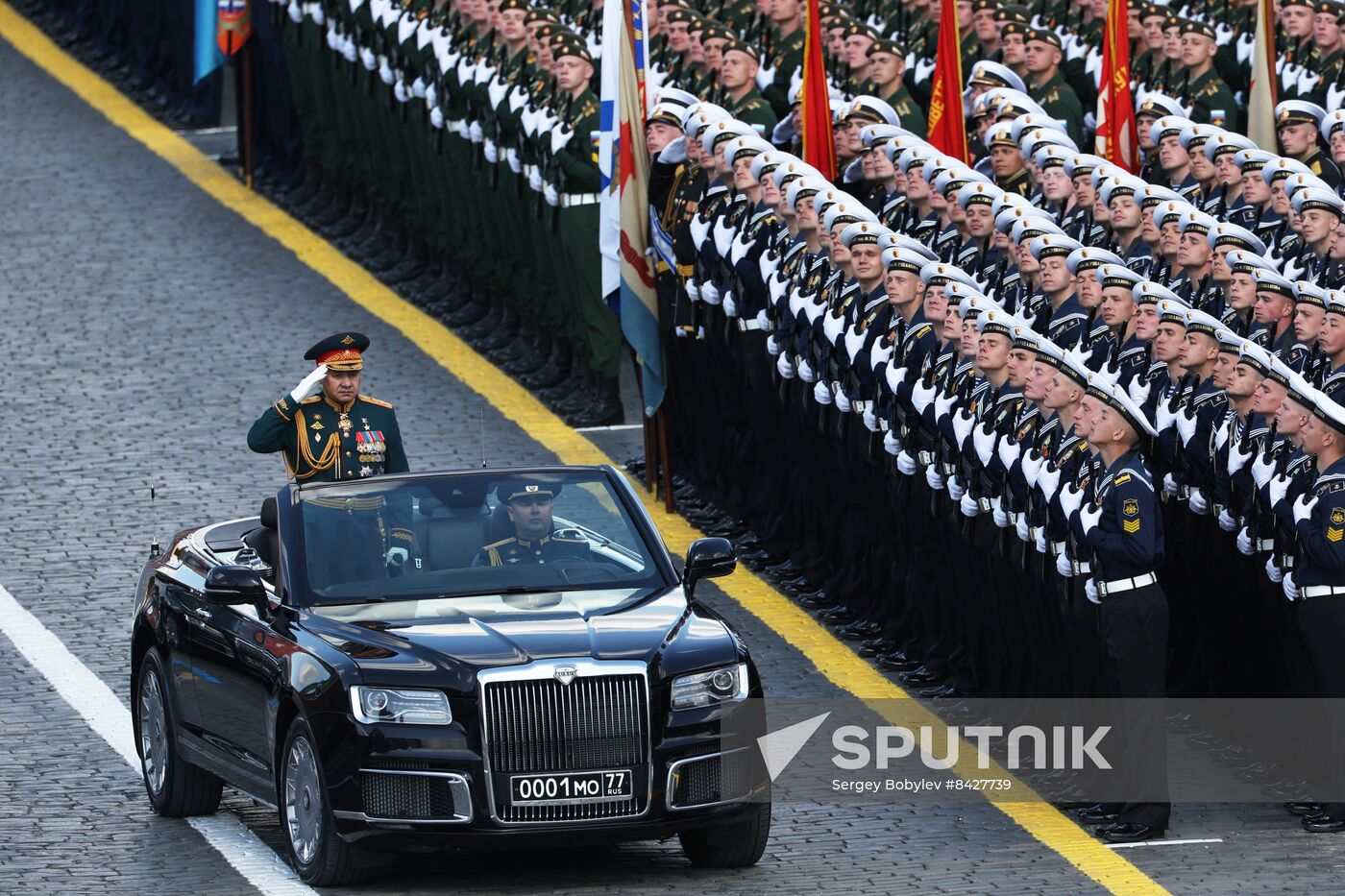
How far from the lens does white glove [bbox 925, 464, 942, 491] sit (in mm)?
15172

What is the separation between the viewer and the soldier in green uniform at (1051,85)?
66.2 ft

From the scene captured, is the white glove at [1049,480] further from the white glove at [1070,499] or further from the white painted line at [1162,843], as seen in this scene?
the white painted line at [1162,843]

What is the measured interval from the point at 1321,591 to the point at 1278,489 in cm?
48

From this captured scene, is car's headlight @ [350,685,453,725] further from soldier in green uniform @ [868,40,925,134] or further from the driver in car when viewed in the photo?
soldier in green uniform @ [868,40,925,134]

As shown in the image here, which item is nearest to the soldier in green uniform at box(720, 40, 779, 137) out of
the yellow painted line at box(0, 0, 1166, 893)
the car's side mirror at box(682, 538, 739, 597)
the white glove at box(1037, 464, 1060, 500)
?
the yellow painted line at box(0, 0, 1166, 893)

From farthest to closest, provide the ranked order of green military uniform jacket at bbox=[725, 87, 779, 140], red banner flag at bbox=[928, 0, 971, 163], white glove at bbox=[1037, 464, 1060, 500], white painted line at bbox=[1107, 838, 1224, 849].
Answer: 1. green military uniform jacket at bbox=[725, 87, 779, 140]
2. red banner flag at bbox=[928, 0, 971, 163]
3. white glove at bbox=[1037, 464, 1060, 500]
4. white painted line at bbox=[1107, 838, 1224, 849]

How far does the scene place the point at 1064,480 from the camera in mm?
13727

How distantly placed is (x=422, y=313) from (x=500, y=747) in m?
11.2

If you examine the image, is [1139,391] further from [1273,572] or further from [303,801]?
[303,801]

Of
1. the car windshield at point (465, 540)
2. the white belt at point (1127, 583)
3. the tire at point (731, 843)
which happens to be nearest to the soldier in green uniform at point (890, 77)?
the white belt at point (1127, 583)

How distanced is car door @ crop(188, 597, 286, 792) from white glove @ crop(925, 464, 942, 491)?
12.1ft

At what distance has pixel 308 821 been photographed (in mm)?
12164

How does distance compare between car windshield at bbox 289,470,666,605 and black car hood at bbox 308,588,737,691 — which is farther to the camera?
car windshield at bbox 289,470,666,605

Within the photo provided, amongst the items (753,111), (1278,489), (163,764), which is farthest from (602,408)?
(1278,489)
